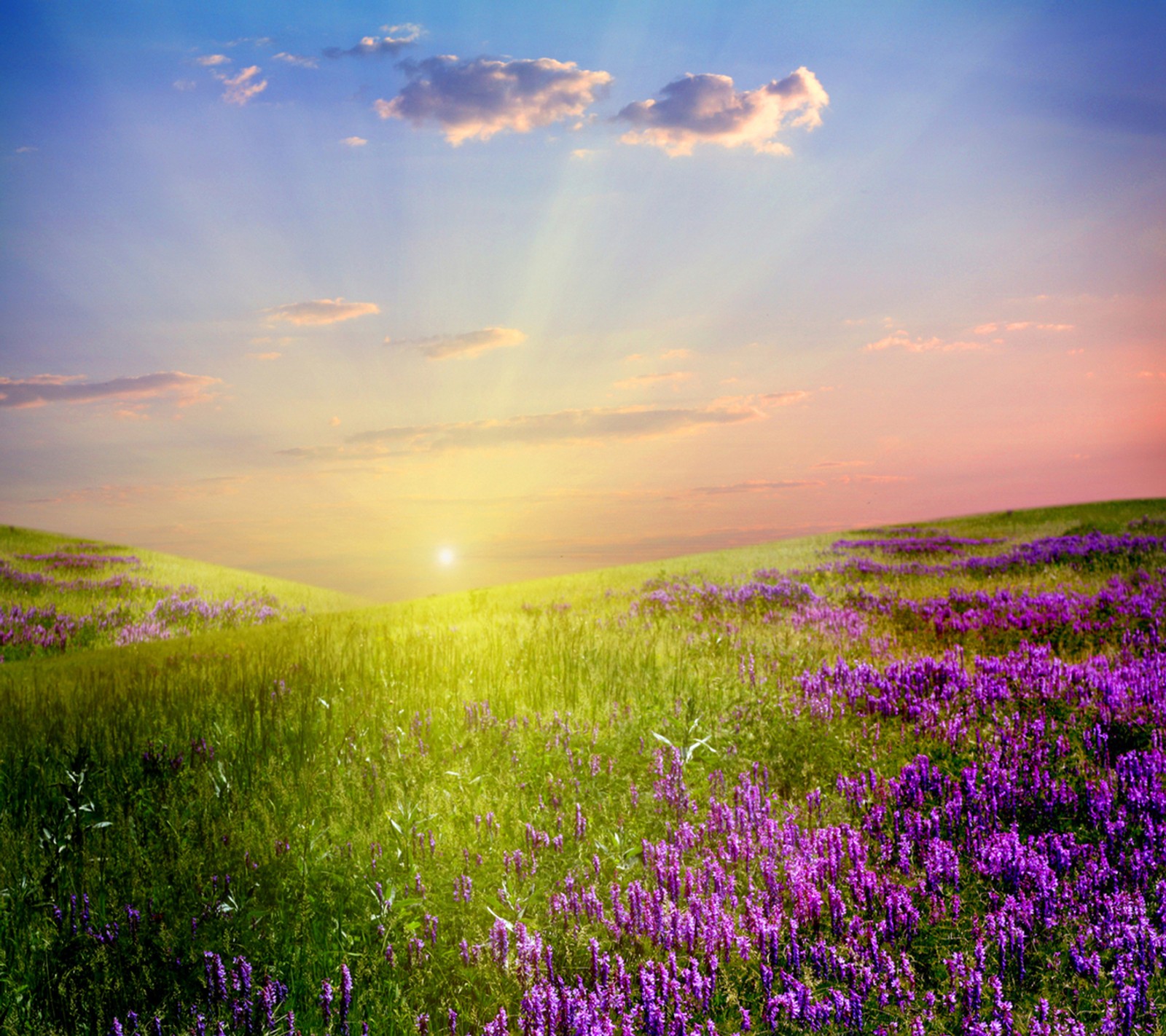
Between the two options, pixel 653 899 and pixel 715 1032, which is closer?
pixel 715 1032

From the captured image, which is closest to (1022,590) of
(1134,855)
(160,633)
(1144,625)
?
(1144,625)

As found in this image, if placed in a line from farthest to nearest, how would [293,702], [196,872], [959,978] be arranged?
[293,702]
[196,872]
[959,978]

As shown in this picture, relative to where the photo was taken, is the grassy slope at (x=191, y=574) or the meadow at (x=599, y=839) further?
the grassy slope at (x=191, y=574)

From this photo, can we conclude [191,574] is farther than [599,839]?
Yes

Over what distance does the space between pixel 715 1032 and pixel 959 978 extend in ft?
3.88

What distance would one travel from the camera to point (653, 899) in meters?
3.92

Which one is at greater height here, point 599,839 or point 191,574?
point 191,574

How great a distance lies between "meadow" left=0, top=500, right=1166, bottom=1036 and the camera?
3.45 m

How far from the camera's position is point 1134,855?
4285 millimetres

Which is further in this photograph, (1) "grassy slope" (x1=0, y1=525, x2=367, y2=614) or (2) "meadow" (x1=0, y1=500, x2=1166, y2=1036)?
(1) "grassy slope" (x1=0, y1=525, x2=367, y2=614)

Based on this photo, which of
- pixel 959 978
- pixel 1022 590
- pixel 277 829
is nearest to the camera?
pixel 959 978

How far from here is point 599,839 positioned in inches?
187

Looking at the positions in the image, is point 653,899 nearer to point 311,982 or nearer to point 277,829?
point 311,982

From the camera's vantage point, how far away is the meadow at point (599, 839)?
3.45 metres
